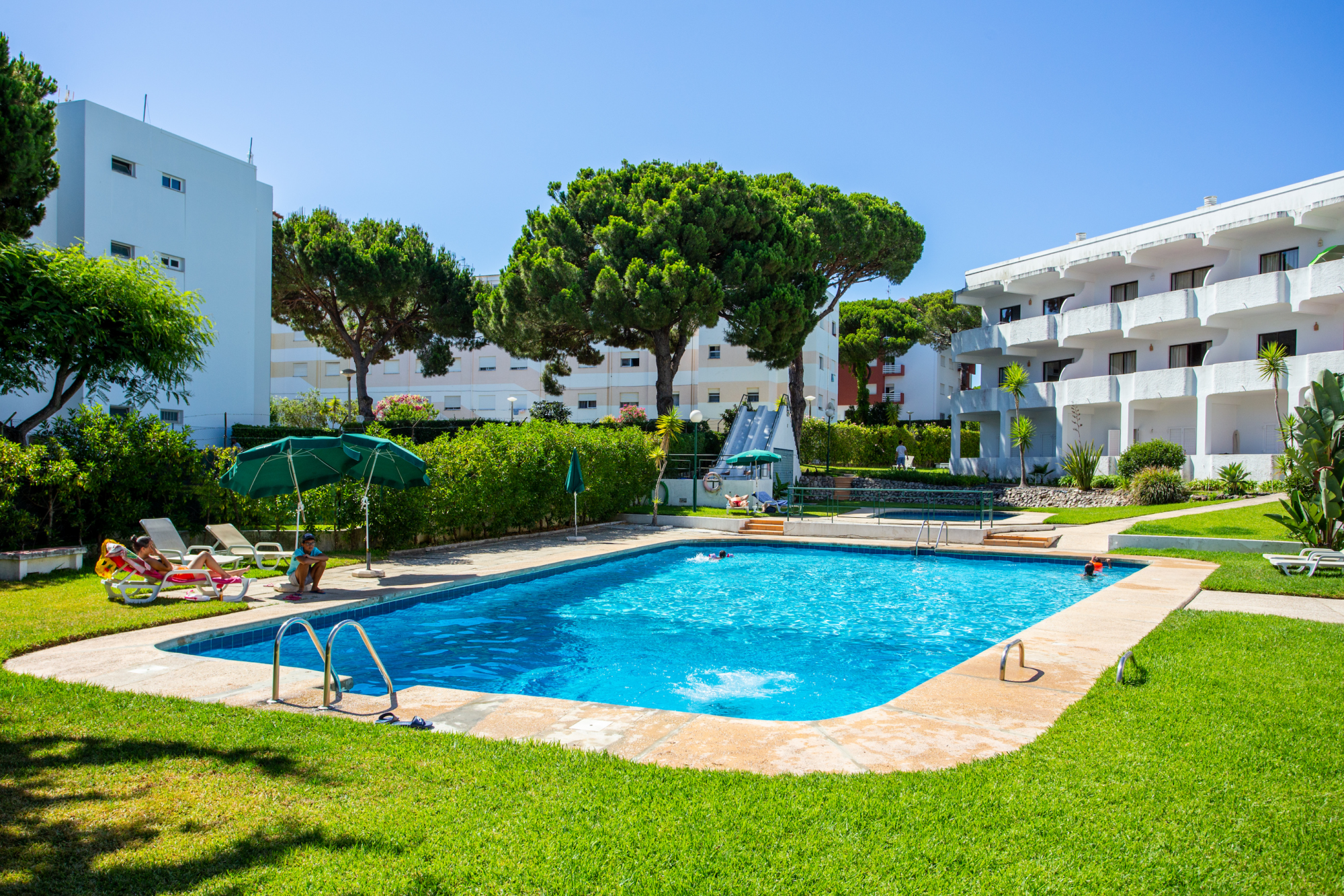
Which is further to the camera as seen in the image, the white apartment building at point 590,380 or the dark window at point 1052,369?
the white apartment building at point 590,380

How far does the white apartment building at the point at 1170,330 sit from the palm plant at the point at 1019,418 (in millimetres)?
450

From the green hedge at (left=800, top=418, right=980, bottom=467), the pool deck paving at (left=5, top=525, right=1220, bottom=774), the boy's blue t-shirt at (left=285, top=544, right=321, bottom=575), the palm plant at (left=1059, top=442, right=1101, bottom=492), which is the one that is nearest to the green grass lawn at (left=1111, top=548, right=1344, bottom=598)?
the pool deck paving at (left=5, top=525, right=1220, bottom=774)

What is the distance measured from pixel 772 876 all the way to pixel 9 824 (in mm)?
3425

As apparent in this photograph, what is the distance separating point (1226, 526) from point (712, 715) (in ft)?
53.1

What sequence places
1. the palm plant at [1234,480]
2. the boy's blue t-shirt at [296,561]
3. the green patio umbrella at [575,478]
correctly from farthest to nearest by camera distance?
the palm plant at [1234,480], the green patio umbrella at [575,478], the boy's blue t-shirt at [296,561]

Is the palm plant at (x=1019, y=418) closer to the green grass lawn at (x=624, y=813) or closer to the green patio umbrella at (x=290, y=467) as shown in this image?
the green patio umbrella at (x=290, y=467)

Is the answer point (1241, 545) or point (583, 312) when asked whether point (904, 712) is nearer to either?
point (1241, 545)

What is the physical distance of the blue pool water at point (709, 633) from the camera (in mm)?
8562

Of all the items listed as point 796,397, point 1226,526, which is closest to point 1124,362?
point 796,397

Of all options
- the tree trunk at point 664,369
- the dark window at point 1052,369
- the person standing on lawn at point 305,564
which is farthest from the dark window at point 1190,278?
the person standing on lawn at point 305,564

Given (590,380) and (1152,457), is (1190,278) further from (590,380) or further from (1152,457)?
(590,380)

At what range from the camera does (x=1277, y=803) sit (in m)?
3.95

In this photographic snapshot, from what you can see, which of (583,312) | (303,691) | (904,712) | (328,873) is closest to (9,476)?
(303,691)

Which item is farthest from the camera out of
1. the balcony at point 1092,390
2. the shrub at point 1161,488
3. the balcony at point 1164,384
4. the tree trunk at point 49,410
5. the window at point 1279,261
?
the balcony at point 1092,390
